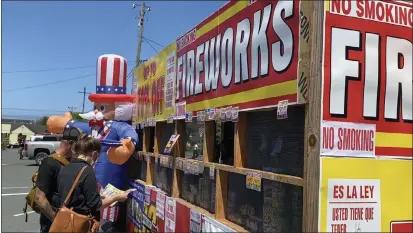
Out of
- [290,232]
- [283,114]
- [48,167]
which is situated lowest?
[290,232]

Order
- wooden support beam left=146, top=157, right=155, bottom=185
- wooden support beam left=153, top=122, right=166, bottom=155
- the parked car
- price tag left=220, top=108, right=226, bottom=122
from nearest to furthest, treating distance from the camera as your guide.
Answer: price tag left=220, top=108, right=226, bottom=122
wooden support beam left=153, top=122, right=166, bottom=155
wooden support beam left=146, top=157, right=155, bottom=185
the parked car

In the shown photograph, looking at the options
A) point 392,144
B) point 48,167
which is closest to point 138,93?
point 48,167

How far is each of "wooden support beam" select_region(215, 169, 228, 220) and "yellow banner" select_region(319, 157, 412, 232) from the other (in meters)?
1.42

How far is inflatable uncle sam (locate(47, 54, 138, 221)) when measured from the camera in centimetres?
689

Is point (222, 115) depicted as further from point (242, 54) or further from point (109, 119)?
point (109, 119)

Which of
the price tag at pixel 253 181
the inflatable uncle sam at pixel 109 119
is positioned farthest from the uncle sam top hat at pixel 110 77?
the price tag at pixel 253 181

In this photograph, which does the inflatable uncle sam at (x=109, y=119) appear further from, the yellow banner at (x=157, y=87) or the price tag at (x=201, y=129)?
the price tag at (x=201, y=129)

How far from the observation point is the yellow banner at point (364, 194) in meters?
2.46

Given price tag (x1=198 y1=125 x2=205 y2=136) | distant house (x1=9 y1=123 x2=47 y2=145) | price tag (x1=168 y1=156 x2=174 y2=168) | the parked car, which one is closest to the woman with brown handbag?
price tag (x1=198 y1=125 x2=205 y2=136)

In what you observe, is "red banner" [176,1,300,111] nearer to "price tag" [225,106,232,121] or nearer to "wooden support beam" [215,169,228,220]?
"price tag" [225,106,232,121]

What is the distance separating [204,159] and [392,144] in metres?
1.91

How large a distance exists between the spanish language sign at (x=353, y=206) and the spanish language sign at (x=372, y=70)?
191 mm

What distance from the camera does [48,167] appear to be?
4020 millimetres

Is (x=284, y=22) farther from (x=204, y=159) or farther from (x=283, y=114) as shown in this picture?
(x=204, y=159)
